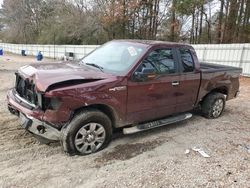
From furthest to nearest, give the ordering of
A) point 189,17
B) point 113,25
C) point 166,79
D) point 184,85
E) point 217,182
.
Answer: point 113,25 → point 189,17 → point 184,85 → point 166,79 → point 217,182

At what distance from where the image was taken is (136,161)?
3926 mm

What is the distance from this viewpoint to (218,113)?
20.7 ft

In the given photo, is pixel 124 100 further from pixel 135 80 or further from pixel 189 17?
pixel 189 17

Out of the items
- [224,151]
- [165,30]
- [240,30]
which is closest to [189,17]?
[165,30]

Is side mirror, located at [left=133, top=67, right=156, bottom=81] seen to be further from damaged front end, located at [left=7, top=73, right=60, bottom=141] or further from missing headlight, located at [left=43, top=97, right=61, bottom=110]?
damaged front end, located at [left=7, top=73, right=60, bottom=141]

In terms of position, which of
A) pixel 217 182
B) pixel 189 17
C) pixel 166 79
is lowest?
pixel 217 182

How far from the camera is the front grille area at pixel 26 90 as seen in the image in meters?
3.78

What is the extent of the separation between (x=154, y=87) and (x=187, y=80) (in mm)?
970

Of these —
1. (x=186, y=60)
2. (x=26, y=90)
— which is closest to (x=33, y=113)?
(x=26, y=90)

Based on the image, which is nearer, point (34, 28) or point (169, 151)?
point (169, 151)

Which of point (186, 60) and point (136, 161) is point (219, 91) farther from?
point (136, 161)

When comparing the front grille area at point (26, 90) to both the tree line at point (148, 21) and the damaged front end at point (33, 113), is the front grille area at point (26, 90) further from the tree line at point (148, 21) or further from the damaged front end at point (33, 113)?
the tree line at point (148, 21)

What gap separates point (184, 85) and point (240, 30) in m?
18.0

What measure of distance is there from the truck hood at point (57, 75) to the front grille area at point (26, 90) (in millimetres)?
93
